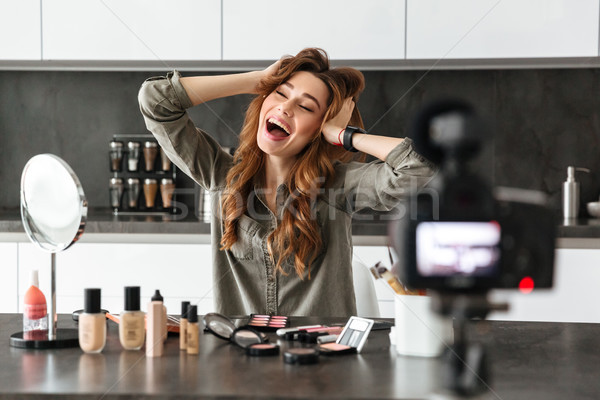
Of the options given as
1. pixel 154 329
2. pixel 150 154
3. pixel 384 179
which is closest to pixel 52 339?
pixel 154 329

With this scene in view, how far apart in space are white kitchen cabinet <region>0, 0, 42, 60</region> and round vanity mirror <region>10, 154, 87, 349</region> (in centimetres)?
185

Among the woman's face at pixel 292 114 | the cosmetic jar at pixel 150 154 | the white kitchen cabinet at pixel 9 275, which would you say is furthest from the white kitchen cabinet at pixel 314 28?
the white kitchen cabinet at pixel 9 275

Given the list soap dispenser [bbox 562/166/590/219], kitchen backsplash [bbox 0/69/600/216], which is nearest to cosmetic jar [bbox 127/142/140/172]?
kitchen backsplash [bbox 0/69/600/216]

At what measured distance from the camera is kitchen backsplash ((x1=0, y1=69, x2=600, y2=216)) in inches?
114

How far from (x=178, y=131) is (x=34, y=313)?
62 cm

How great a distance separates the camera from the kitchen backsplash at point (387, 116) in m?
2.89

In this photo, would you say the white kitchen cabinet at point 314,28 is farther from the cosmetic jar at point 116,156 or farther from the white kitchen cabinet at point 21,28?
the white kitchen cabinet at point 21,28

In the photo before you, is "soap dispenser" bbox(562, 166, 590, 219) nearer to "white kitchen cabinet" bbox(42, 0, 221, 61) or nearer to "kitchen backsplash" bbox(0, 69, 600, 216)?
"kitchen backsplash" bbox(0, 69, 600, 216)

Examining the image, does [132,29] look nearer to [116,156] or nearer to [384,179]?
[116,156]

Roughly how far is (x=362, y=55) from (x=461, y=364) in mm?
2381

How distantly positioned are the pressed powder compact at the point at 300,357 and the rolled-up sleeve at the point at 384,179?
16.4 inches

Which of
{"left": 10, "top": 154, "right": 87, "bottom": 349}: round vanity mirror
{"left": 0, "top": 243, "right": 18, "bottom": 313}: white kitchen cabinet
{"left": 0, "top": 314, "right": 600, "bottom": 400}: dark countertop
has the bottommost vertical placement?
{"left": 0, "top": 243, "right": 18, "bottom": 313}: white kitchen cabinet

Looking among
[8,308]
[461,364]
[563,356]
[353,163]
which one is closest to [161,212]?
[8,308]

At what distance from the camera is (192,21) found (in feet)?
8.76
